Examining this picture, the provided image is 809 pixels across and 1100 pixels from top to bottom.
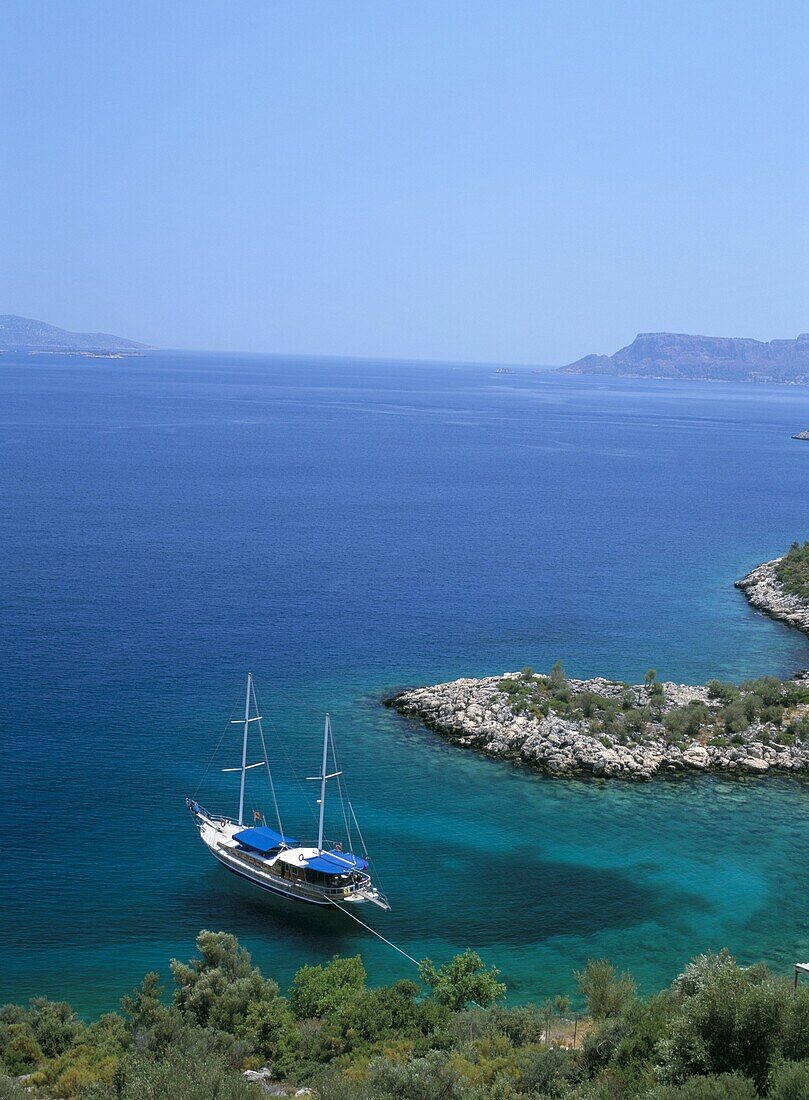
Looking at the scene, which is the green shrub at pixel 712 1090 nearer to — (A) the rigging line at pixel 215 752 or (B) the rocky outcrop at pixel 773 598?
(A) the rigging line at pixel 215 752

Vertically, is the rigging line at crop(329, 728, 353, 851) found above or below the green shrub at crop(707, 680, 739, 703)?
below

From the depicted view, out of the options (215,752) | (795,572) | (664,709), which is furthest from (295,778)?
(795,572)

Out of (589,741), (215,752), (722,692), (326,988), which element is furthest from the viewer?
(722,692)

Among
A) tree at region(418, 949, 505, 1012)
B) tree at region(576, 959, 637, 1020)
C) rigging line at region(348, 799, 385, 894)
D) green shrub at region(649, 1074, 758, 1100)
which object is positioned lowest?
rigging line at region(348, 799, 385, 894)

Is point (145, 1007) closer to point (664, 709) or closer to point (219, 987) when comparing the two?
point (219, 987)

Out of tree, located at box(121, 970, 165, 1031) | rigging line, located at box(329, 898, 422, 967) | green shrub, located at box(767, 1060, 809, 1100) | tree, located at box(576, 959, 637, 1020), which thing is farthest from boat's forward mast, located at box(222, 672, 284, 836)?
green shrub, located at box(767, 1060, 809, 1100)

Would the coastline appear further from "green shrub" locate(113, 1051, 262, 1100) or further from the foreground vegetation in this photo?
"green shrub" locate(113, 1051, 262, 1100)

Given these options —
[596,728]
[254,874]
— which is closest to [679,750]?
[596,728]
